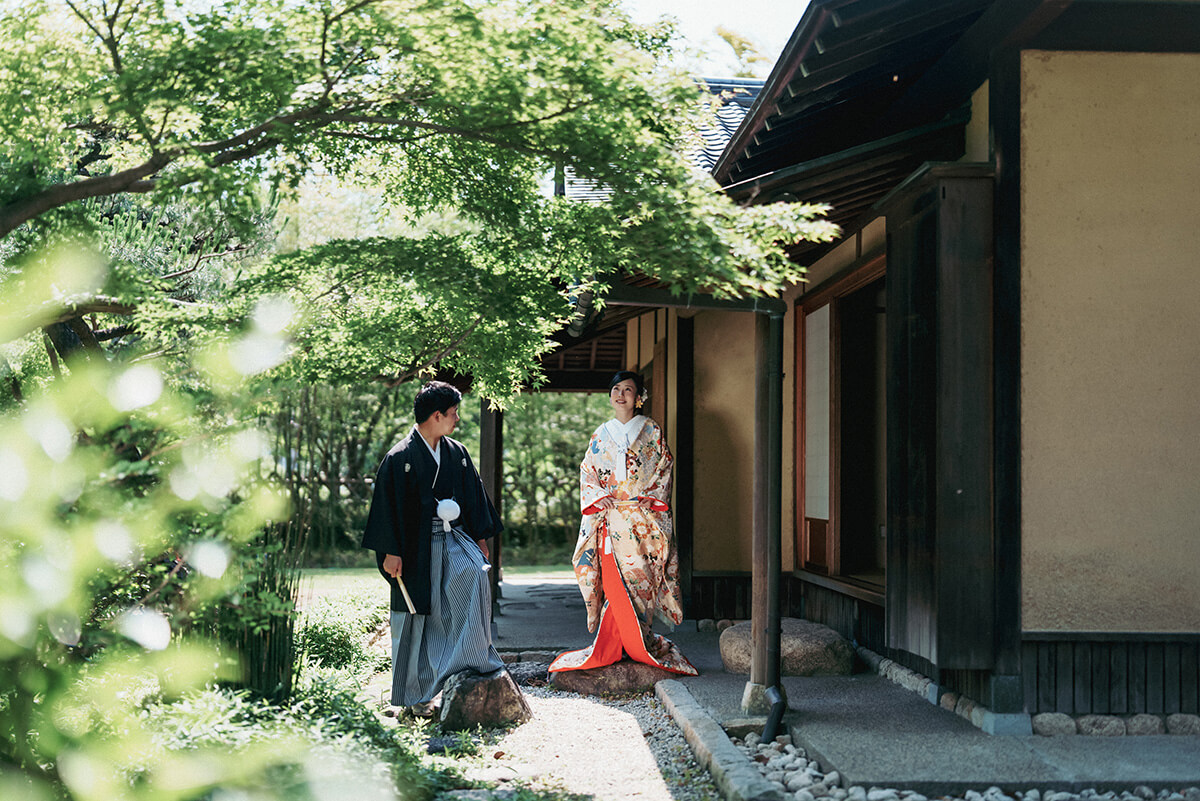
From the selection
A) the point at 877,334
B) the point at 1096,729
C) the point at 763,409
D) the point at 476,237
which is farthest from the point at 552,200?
the point at 877,334

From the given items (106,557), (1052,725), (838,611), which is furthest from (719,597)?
(106,557)

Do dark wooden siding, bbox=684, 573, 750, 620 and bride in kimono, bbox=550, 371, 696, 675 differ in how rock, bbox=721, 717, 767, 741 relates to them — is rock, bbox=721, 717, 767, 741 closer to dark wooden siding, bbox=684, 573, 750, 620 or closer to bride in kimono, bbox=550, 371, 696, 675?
bride in kimono, bbox=550, 371, 696, 675

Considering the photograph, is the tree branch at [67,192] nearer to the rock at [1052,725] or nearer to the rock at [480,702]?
the rock at [480,702]

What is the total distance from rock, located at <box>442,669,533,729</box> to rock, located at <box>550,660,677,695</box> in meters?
1.03

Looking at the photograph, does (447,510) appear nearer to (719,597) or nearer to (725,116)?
(719,597)

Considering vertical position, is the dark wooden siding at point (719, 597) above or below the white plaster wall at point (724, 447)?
below

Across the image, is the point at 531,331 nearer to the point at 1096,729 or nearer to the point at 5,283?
the point at 5,283

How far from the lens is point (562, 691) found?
21.0ft

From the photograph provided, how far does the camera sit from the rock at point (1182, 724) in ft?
14.7

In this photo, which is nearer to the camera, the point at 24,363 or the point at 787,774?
the point at 787,774

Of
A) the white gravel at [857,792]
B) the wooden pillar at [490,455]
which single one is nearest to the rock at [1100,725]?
the white gravel at [857,792]

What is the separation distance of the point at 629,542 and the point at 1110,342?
316 cm

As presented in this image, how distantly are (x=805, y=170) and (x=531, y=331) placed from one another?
1589 millimetres

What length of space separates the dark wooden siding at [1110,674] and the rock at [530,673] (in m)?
3.06
